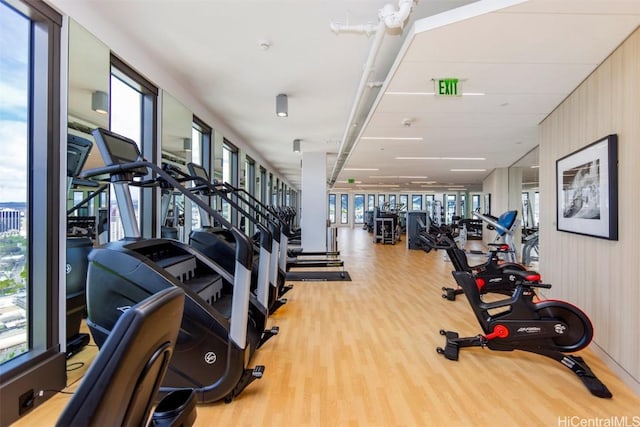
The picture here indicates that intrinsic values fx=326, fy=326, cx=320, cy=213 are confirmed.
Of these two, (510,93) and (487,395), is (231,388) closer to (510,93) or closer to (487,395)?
(487,395)

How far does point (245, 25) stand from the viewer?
9.92 feet

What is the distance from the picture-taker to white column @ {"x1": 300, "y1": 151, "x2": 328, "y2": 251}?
8.87 m

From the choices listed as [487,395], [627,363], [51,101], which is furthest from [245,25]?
[627,363]

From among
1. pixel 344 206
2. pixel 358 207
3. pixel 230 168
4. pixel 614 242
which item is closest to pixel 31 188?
pixel 614 242

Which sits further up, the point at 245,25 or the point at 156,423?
the point at 245,25

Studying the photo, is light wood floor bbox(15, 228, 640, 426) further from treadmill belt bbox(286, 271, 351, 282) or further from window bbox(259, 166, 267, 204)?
window bbox(259, 166, 267, 204)

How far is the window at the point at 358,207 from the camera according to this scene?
23.7 metres

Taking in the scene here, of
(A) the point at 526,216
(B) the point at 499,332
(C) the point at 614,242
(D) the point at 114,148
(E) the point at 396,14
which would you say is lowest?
(B) the point at 499,332

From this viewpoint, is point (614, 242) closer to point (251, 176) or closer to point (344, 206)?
point (251, 176)

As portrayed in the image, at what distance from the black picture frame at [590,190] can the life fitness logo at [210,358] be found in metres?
3.22

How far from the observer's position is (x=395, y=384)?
2510 mm

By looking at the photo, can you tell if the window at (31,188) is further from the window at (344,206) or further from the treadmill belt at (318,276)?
the window at (344,206)

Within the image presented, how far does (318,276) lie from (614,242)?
14.8 ft

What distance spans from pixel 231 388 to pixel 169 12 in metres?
3.11
